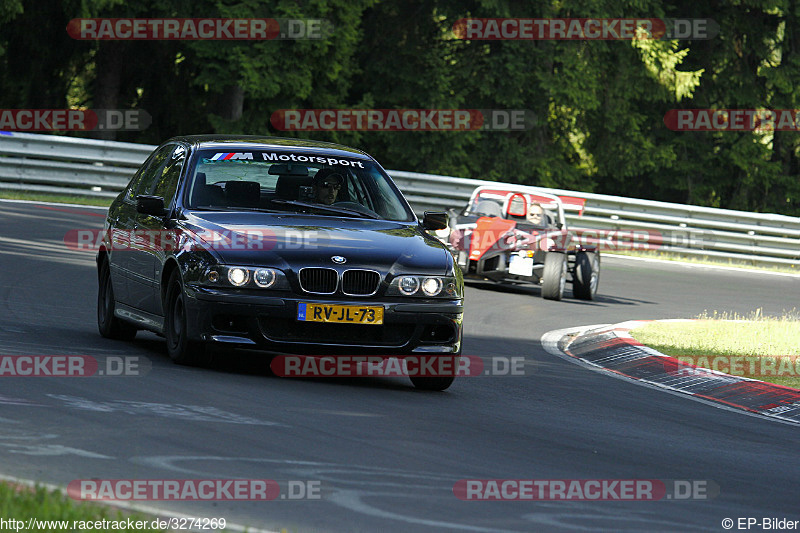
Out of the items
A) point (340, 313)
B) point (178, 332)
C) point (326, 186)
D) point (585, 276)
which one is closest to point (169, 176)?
point (326, 186)

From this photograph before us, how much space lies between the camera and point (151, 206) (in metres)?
9.62

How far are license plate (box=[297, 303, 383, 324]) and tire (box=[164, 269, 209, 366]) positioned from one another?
0.69 meters

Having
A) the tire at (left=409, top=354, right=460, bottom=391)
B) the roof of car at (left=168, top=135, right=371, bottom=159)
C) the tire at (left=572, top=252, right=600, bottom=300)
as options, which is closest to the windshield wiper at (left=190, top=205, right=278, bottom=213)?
the roof of car at (left=168, top=135, right=371, bottom=159)

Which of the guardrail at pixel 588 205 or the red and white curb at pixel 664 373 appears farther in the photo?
the guardrail at pixel 588 205

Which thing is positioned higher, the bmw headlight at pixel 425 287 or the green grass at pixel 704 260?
the bmw headlight at pixel 425 287

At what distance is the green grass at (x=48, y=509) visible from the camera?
4.85m

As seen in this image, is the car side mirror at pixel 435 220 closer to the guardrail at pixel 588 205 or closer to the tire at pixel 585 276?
the tire at pixel 585 276

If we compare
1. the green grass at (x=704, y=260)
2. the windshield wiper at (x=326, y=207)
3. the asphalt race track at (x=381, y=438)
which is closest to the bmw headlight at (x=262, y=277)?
the asphalt race track at (x=381, y=438)

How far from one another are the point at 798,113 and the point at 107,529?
122 feet

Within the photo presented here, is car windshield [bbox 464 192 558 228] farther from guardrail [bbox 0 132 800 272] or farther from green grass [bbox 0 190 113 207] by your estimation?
green grass [bbox 0 190 113 207]

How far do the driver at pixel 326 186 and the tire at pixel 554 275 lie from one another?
26.5 feet

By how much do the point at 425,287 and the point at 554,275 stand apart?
29.6ft

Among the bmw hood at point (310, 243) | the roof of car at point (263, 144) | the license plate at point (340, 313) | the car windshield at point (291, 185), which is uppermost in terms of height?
the roof of car at point (263, 144)

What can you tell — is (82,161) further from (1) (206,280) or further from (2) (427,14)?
(1) (206,280)
